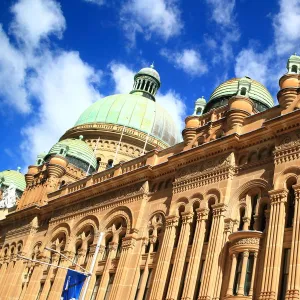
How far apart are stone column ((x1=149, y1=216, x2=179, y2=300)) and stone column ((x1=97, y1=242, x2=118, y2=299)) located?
5567mm

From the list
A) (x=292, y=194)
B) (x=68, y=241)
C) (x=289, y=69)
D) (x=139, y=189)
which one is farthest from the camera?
(x=68, y=241)

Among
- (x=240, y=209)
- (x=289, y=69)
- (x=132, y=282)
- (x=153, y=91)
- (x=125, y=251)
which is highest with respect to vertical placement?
(x=153, y=91)

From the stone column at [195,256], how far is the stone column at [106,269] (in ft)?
26.9

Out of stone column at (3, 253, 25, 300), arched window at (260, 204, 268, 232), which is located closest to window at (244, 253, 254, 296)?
arched window at (260, 204, 268, 232)

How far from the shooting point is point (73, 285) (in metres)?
26.8

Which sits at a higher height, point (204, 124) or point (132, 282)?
point (204, 124)

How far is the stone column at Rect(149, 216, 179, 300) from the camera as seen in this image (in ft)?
94.7

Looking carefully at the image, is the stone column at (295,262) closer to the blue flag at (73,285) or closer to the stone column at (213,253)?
the stone column at (213,253)

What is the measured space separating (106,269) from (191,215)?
823 centimetres

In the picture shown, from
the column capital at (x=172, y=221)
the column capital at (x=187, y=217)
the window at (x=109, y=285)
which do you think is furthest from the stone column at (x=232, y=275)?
the window at (x=109, y=285)

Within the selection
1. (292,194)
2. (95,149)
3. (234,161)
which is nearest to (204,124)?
(234,161)

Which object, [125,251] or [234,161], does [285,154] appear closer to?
[234,161]

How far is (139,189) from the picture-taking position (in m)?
35.6

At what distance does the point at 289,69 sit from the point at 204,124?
278 inches
